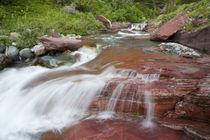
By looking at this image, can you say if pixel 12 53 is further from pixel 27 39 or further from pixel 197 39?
pixel 197 39

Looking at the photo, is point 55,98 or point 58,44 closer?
point 55,98

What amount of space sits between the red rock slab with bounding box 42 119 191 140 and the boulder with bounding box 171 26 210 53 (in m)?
4.93

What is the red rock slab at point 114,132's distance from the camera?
2852 mm

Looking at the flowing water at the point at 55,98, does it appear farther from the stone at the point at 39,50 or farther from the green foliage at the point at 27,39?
the green foliage at the point at 27,39

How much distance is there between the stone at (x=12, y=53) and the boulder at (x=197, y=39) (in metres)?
8.43

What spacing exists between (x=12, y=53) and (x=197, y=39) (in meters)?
8.62

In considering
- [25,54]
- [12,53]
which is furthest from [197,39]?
[12,53]

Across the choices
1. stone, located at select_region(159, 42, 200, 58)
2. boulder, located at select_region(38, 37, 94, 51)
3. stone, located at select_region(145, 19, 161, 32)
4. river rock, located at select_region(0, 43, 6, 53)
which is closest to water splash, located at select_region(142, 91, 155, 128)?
stone, located at select_region(159, 42, 200, 58)

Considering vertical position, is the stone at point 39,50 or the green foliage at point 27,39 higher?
the green foliage at point 27,39

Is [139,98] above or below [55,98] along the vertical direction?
above

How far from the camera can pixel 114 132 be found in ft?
9.79

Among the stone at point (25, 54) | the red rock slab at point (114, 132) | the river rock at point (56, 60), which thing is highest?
the stone at point (25, 54)

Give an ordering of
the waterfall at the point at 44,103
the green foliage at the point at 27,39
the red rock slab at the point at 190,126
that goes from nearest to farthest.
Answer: the red rock slab at the point at 190,126 < the waterfall at the point at 44,103 < the green foliage at the point at 27,39

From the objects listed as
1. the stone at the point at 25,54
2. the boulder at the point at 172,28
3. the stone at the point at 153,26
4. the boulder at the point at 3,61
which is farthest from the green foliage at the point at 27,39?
the stone at the point at 153,26
